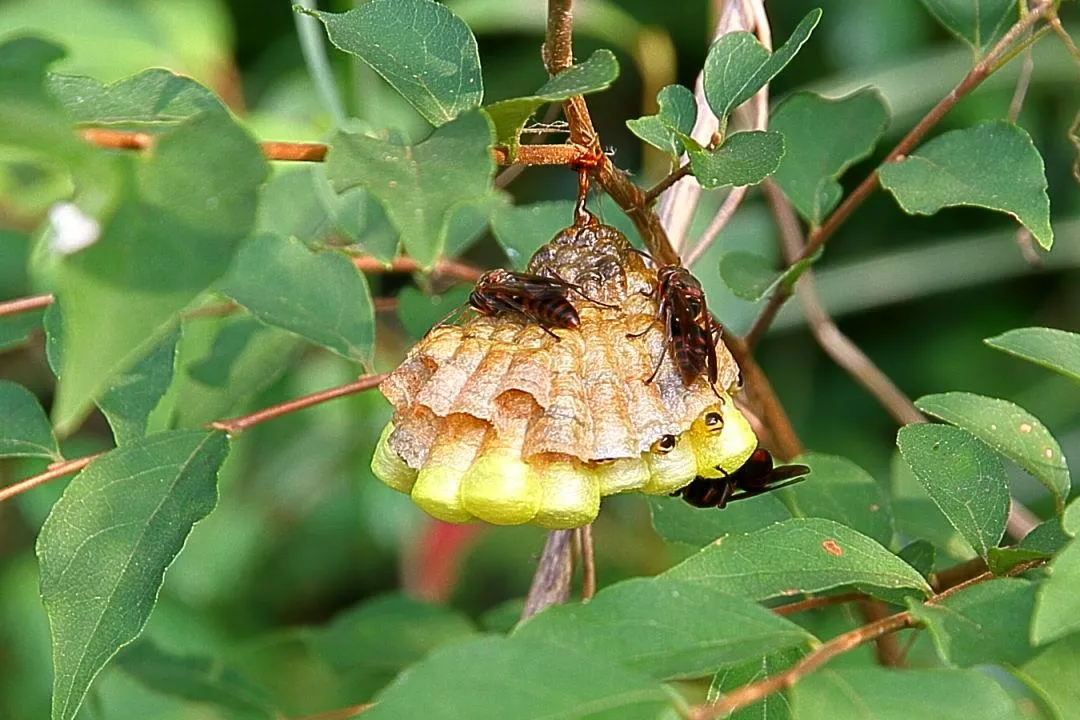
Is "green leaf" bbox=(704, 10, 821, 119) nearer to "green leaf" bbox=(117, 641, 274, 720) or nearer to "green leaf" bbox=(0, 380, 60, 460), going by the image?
"green leaf" bbox=(0, 380, 60, 460)

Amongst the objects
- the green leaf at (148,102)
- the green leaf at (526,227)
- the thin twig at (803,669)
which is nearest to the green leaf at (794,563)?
the thin twig at (803,669)

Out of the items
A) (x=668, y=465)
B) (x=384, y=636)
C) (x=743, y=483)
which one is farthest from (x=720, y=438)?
(x=384, y=636)

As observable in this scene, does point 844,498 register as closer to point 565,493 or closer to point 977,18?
point 565,493

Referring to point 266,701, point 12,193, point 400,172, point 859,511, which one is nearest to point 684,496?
point 859,511

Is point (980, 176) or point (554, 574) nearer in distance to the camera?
point (980, 176)

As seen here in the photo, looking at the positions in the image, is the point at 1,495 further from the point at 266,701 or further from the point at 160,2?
the point at 160,2

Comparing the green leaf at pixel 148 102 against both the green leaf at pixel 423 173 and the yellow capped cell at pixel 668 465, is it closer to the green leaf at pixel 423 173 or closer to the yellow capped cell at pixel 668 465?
the green leaf at pixel 423 173
